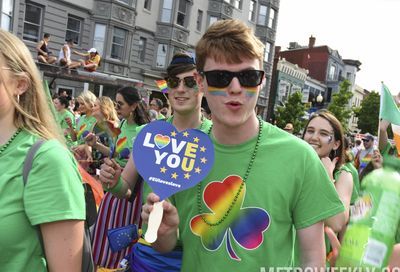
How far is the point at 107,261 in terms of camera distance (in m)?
3.39

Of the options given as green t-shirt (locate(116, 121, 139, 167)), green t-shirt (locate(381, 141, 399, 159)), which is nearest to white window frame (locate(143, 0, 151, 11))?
green t-shirt (locate(116, 121, 139, 167))

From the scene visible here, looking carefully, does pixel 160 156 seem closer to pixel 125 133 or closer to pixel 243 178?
pixel 243 178

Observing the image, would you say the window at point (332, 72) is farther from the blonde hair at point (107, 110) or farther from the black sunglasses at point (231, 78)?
the black sunglasses at point (231, 78)

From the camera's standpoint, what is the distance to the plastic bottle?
1649 millimetres

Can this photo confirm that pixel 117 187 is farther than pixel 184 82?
No

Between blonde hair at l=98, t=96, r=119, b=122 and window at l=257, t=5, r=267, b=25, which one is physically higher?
window at l=257, t=5, r=267, b=25

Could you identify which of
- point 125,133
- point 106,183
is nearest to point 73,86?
point 125,133

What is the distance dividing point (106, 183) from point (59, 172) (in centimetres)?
99

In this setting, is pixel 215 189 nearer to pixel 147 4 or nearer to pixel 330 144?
pixel 330 144

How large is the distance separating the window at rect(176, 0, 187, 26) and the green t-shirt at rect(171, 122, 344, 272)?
25.7 meters

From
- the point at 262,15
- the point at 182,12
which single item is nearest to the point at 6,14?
the point at 182,12

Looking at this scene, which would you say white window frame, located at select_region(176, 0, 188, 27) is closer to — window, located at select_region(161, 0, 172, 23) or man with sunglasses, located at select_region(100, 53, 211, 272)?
window, located at select_region(161, 0, 172, 23)

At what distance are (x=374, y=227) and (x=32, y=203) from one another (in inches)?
50.6

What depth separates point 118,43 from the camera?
23312mm
